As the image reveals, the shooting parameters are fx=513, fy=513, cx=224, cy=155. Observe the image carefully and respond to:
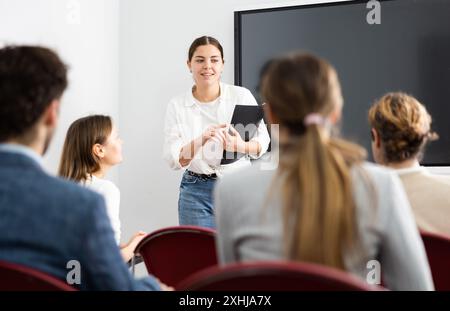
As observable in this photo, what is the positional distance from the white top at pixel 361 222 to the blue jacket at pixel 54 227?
0.26 m

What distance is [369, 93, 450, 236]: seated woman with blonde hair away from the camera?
163 cm

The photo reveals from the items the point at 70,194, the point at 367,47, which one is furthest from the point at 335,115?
the point at 367,47

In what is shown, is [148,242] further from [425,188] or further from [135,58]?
[135,58]

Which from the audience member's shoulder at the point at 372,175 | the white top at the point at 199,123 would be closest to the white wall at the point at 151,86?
the white top at the point at 199,123

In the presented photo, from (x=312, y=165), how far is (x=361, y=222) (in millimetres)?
150

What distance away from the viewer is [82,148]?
2.43m

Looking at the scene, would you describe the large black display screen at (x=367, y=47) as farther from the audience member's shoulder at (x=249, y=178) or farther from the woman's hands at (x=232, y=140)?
the audience member's shoulder at (x=249, y=178)

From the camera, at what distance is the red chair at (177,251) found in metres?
1.52

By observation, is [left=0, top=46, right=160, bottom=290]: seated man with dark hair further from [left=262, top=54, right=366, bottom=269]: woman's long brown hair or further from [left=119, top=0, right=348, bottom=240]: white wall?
[left=119, top=0, right=348, bottom=240]: white wall

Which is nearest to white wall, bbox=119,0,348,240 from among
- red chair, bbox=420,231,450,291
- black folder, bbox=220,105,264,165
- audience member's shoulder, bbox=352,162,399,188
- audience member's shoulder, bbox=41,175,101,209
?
black folder, bbox=220,105,264,165

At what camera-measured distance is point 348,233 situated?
39.4 inches

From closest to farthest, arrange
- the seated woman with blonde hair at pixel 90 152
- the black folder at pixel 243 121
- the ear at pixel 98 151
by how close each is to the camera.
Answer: the seated woman with blonde hair at pixel 90 152 < the ear at pixel 98 151 < the black folder at pixel 243 121

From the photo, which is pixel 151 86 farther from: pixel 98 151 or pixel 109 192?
pixel 109 192
